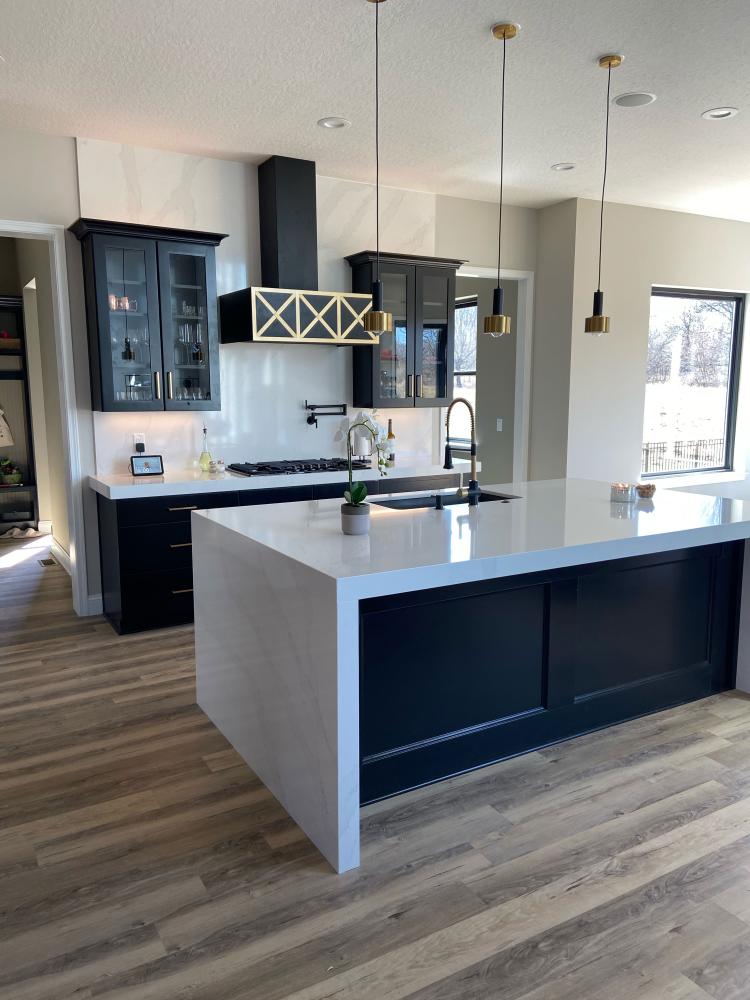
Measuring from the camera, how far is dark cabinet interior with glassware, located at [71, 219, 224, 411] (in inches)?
170

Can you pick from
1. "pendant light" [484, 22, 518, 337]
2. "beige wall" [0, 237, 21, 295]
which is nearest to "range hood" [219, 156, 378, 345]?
"pendant light" [484, 22, 518, 337]

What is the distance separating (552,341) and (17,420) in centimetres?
536

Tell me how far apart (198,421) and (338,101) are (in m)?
2.17

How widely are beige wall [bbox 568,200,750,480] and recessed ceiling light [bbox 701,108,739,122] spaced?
1.84 meters

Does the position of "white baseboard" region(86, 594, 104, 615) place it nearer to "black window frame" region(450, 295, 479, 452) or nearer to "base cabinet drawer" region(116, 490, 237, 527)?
"base cabinet drawer" region(116, 490, 237, 527)

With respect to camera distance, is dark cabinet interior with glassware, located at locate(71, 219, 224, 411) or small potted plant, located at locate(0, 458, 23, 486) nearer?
dark cabinet interior with glassware, located at locate(71, 219, 224, 411)

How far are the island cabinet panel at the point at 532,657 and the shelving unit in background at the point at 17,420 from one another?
240 inches

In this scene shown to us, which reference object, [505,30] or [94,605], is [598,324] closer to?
[505,30]

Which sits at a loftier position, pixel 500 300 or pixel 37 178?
pixel 37 178

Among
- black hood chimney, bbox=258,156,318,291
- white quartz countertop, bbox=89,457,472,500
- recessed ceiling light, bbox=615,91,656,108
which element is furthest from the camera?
black hood chimney, bbox=258,156,318,291

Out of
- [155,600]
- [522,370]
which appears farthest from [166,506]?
[522,370]

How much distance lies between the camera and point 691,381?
6816mm

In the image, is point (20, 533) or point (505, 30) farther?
point (20, 533)

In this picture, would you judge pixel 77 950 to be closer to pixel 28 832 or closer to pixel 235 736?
pixel 28 832
